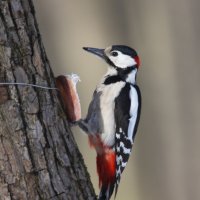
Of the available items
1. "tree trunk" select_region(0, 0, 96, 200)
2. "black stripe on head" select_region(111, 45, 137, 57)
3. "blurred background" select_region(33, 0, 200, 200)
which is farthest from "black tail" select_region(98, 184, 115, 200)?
"blurred background" select_region(33, 0, 200, 200)

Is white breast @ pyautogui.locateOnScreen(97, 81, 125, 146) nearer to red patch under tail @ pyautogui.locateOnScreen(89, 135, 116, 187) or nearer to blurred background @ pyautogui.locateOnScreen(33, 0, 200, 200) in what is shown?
red patch under tail @ pyautogui.locateOnScreen(89, 135, 116, 187)

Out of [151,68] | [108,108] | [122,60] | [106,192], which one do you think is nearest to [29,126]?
[106,192]

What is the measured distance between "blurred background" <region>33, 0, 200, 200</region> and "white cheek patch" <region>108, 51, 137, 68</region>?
265 cm

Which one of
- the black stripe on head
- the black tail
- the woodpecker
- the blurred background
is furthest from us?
the blurred background

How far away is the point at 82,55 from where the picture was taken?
652cm

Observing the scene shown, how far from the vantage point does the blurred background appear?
6367 millimetres

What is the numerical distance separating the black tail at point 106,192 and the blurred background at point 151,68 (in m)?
3.11

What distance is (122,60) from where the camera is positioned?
3.71 m

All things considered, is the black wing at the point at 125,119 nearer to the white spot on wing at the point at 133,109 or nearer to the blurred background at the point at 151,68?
the white spot on wing at the point at 133,109

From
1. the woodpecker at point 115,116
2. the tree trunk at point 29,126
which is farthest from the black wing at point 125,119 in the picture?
the tree trunk at point 29,126

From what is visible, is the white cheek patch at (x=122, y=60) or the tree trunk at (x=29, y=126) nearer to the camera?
the tree trunk at (x=29, y=126)

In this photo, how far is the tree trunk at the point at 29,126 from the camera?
8.14 ft

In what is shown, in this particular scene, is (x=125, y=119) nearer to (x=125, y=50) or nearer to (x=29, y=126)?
(x=125, y=50)

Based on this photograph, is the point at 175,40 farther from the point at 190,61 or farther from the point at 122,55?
the point at 122,55
